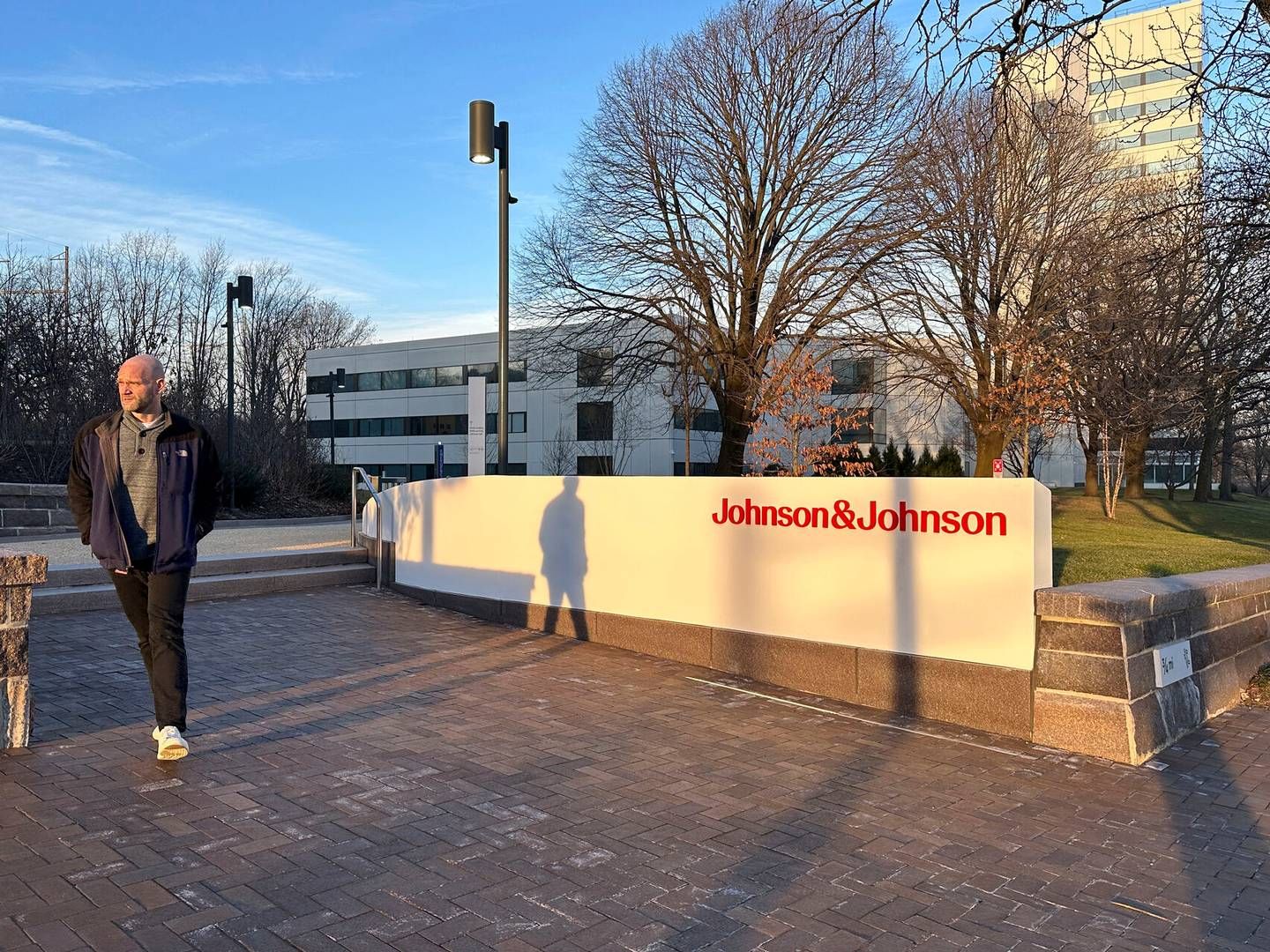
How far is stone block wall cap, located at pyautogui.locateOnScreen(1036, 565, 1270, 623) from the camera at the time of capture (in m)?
5.84

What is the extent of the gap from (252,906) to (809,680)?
14.9 ft

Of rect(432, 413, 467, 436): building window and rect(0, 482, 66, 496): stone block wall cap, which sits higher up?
rect(432, 413, 467, 436): building window

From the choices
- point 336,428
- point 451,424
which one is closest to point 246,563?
point 451,424

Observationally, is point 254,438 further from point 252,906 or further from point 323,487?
point 252,906

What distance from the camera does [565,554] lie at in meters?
9.21

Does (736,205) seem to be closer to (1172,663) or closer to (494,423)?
(1172,663)

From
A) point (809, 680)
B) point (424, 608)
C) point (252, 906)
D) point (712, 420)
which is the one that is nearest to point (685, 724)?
point (809, 680)

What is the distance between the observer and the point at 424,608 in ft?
35.2

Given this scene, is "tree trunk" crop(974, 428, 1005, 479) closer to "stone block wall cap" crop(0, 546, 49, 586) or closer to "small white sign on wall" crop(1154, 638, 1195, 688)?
"small white sign on wall" crop(1154, 638, 1195, 688)

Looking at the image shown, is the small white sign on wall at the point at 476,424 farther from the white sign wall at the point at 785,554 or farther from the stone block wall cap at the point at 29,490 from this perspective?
the stone block wall cap at the point at 29,490

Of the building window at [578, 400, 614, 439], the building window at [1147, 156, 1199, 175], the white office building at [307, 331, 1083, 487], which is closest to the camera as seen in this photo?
the building window at [1147, 156, 1199, 175]

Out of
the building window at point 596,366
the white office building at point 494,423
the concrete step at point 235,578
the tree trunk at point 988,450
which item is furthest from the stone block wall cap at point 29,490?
the white office building at point 494,423

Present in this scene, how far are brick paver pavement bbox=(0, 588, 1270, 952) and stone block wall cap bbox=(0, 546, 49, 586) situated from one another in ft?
2.81

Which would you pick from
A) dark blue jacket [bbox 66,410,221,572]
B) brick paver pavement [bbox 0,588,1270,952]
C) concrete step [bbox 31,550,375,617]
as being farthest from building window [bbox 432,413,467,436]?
dark blue jacket [bbox 66,410,221,572]
